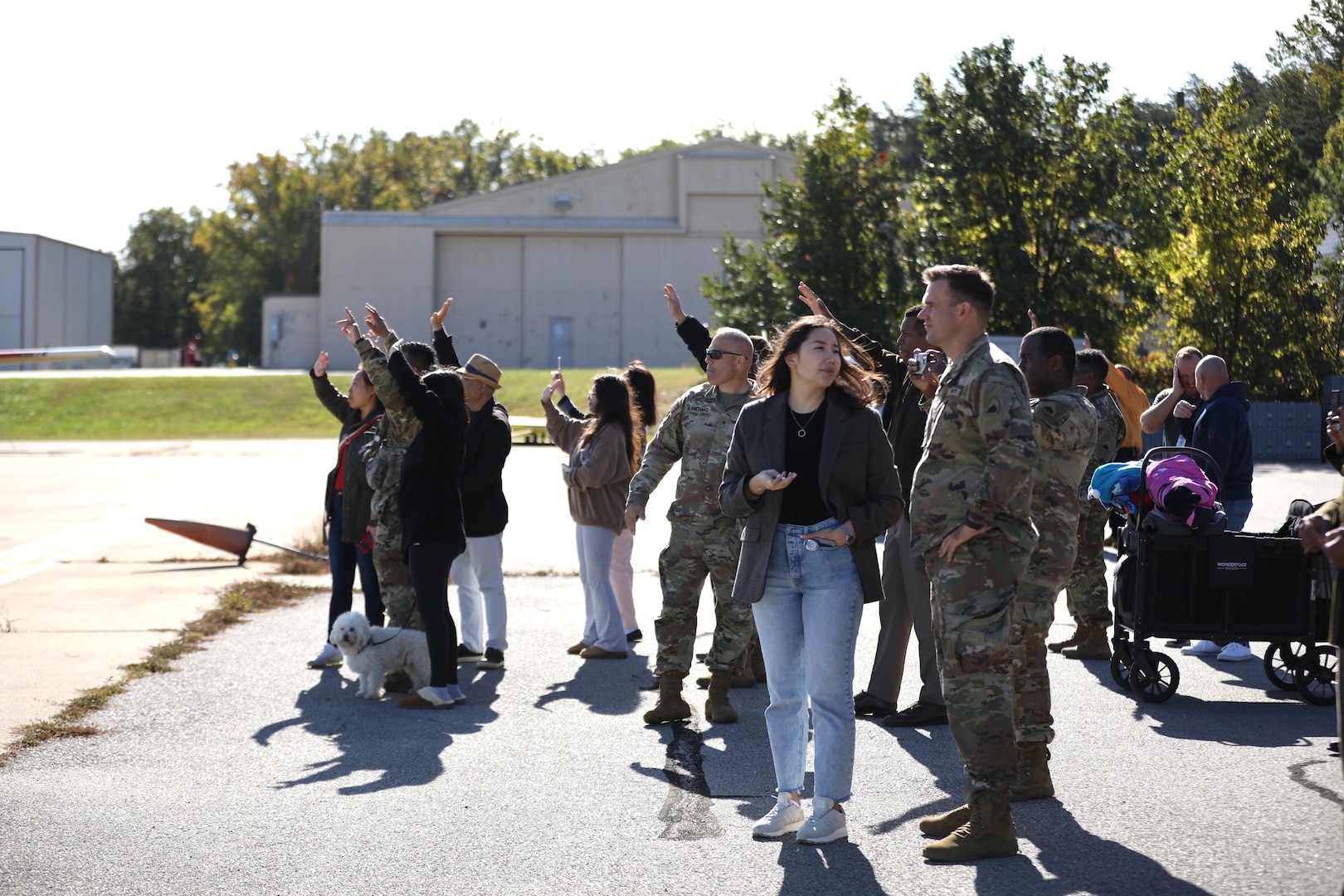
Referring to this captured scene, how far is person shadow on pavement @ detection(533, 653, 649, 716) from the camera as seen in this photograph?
7.61m

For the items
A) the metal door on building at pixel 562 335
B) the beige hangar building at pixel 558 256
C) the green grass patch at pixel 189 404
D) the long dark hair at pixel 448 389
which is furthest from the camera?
the metal door on building at pixel 562 335

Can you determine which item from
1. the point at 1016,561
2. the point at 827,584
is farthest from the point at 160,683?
the point at 1016,561

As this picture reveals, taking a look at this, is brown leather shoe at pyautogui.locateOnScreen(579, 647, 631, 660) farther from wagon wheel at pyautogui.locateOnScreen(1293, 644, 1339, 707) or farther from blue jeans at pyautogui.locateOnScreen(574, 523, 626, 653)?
wagon wheel at pyautogui.locateOnScreen(1293, 644, 1339, 707)

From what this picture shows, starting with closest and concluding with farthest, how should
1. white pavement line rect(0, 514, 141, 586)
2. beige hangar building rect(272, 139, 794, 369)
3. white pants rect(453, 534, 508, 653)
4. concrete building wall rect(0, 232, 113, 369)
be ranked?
white pants rect(453, 534, 508, 653), white pavement line rect(0, 514, 141, 586), beige hangar building rect(272, 139, 794, 369), concrete building wall rect(0, 232, 113, 369)

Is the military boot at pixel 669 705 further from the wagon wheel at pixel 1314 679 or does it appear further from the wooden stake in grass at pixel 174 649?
the wagon wheel at pixel 1314 679

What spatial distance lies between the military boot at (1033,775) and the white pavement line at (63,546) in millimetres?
9989

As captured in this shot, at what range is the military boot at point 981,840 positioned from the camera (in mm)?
4754

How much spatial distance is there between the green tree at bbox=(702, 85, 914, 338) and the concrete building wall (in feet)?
147

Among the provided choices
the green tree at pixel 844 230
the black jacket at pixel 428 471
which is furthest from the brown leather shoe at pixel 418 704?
the green tree at pixel 844 230

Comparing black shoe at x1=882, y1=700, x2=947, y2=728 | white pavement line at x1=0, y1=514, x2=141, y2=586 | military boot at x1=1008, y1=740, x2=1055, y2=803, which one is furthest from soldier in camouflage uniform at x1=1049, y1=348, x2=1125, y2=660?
white pavement line at x1=0, y1=514, x2=141, y2=586

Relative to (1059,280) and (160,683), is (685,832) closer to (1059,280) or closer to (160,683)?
(160,683)

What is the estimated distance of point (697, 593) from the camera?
720cm

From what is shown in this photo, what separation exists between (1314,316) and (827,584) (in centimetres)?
2734

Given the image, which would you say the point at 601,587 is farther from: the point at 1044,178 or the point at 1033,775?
the point at 1044,178
